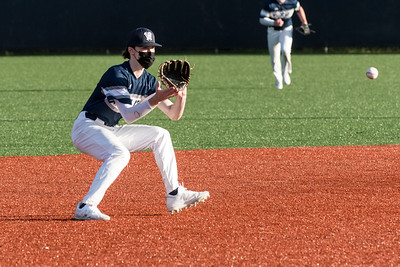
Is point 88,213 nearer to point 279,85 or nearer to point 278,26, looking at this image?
point 278,26

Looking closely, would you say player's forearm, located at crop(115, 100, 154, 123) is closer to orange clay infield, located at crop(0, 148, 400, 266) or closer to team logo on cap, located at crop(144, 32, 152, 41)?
team logo on cap, located at crop(144, 32, 152, 41)

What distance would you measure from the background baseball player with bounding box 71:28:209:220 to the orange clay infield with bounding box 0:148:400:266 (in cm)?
20

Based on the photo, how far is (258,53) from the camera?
3488 cm

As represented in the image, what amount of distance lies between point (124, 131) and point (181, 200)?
0.77 m

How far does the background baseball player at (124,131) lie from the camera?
19.3 feet

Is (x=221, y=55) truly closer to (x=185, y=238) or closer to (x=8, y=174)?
(x=8, y=174)

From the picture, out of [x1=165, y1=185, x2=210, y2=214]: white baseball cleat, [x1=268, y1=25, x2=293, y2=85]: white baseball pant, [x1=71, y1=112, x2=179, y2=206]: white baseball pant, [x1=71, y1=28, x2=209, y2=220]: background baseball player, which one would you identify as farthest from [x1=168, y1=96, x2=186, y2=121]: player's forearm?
[x1=268, y1=25, x2=293, y2=85]: white baseball pant

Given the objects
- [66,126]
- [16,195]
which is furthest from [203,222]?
[66,126]

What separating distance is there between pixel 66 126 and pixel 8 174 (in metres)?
3.80

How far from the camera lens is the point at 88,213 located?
19.2 feet

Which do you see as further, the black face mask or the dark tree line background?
the dark tree line background

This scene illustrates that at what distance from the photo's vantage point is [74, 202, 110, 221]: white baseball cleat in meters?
5.84

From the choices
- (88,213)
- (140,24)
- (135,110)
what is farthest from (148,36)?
(140,24)

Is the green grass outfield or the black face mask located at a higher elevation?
the black face mask
